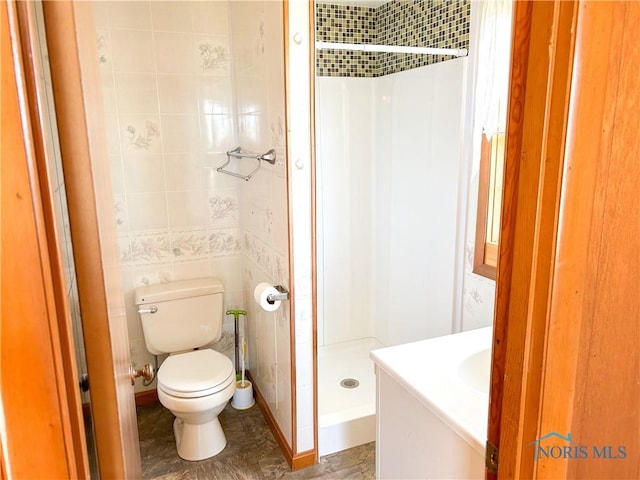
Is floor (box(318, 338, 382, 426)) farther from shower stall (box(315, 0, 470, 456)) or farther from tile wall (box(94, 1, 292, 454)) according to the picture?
tile wall (box(94, 1, 292, 454))

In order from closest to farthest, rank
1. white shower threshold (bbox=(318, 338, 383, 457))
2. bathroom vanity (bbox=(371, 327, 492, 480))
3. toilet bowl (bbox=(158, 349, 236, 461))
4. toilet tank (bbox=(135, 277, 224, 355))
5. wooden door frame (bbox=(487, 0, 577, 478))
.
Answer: wooden door frame (bbox=(487, 0, 577, 478)), bathroom vanity (bbox=(371, 327, 492, 480)), toilet bowl (bbox=(158, 349, 236, 461)), white shower threshold (bbox=(318, 338, 383, 457)), toilet tank (bbox=(135, 277, 224, 355))

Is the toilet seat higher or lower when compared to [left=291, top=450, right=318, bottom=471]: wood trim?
higher

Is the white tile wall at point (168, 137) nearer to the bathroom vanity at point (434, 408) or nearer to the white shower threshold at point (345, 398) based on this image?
the white shower threshold at point (345, 398)

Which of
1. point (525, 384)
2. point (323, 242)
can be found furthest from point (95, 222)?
point (323, 242)

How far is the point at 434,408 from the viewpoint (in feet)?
4.07

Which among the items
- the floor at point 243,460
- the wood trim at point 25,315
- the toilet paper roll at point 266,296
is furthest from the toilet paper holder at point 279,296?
the wood trim at point 25,315

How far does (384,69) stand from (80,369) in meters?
2.75

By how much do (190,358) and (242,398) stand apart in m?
0.47

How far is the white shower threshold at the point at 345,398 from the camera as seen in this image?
2.33m

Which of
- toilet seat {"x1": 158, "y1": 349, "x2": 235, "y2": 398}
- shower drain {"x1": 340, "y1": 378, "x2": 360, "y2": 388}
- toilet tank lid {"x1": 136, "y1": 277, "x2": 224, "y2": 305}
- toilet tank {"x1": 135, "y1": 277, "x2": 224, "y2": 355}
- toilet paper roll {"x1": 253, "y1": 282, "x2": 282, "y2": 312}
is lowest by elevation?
shower drain {"x1": 340, "y1": 378, "x2": 360, "y2": 388}

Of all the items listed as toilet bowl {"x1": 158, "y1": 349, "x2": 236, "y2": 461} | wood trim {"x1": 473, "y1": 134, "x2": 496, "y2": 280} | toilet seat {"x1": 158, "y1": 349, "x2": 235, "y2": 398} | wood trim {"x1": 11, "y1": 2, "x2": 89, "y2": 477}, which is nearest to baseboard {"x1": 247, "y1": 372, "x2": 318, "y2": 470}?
toilet bowl {"x1": 158, "y1": 349, "x2": 236, "y2": 461}

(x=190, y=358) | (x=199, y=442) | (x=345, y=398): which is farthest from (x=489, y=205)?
(x=199, y=442)

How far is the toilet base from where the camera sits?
92.2 inches

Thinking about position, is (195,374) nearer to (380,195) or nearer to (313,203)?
(313,203)
